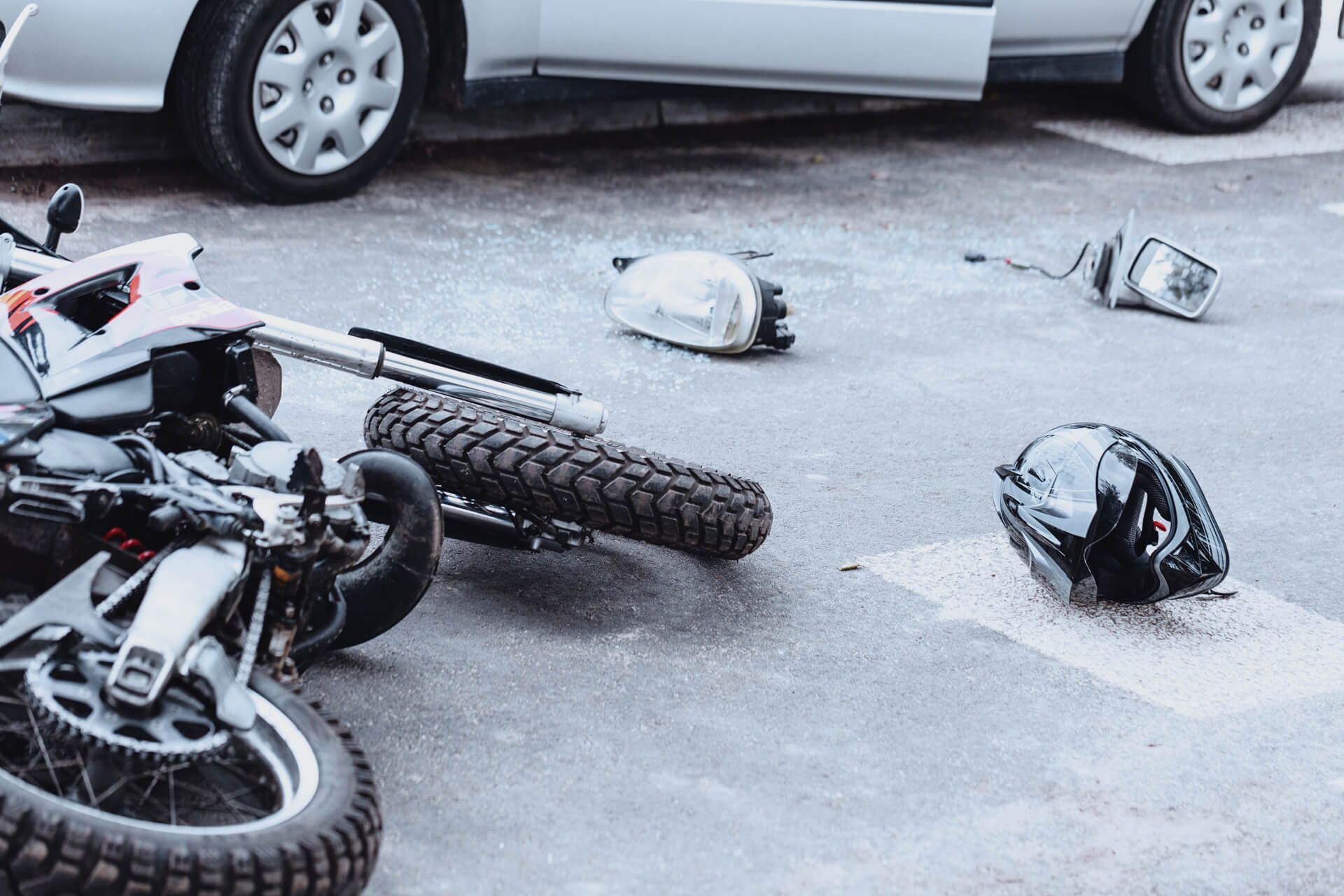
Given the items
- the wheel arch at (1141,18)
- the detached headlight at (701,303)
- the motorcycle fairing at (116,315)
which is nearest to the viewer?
the motorcycle fairing at (116,315)

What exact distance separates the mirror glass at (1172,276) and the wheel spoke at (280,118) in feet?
9.62

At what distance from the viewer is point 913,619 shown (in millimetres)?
3279

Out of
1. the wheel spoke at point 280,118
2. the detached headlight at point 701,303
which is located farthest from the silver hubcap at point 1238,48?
the wheel spoke at point 280,118

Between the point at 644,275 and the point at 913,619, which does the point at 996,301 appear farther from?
the point at 913,619

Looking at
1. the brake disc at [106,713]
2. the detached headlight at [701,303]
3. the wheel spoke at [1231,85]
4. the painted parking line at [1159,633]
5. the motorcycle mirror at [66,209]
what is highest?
the motorcycle mirror at [66,209]

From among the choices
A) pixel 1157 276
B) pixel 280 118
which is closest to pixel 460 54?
pixel 280 118

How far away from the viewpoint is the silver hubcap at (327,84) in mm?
5453

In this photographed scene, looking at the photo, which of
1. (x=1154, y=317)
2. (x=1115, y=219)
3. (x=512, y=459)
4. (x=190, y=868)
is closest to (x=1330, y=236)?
(x=1115, y=219)

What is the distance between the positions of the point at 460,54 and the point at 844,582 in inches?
131

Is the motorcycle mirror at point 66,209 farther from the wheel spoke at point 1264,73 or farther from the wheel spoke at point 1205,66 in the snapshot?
the wheel spoke at point 1264,73

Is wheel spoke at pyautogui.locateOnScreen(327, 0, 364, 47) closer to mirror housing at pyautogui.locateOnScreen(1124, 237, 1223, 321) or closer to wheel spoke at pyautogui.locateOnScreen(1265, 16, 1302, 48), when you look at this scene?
mirror housing at pyautogui.locateOnScreen(1124, 237, 1223, 321)

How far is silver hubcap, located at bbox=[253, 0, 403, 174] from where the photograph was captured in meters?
5.45

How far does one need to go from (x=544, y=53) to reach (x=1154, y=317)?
8.04 ft

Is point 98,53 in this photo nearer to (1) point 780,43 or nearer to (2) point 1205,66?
(1) point 780,43
